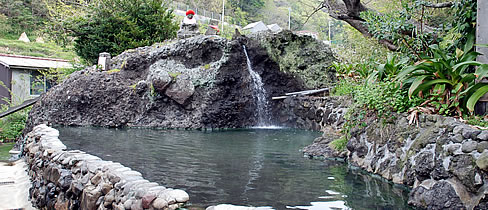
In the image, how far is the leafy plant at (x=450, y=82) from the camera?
4.55 m

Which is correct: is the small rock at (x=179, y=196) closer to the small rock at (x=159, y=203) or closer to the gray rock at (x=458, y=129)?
the small rock at (x=159, y=203)

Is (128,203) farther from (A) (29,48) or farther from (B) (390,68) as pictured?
(A) (29,48)

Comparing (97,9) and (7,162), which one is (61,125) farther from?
(97,9)

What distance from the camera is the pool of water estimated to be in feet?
13.8

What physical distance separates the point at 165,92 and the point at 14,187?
7.02m

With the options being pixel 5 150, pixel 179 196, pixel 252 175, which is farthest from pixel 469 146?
pixel 5 150

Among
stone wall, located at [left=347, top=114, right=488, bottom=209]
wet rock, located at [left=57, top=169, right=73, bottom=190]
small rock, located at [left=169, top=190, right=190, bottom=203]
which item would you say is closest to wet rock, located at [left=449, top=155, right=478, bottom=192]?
stone wall, located at [left=347, top=114, right=488, bottom=209]

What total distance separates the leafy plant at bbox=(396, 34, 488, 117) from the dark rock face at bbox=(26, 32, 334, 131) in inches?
361

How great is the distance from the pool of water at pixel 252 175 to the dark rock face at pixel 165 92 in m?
4.89

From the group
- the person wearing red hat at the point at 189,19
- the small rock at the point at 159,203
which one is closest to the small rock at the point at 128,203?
the small rock at the point at 159,203

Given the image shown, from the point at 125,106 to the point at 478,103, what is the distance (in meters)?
11.8

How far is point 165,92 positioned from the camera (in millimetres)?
13469

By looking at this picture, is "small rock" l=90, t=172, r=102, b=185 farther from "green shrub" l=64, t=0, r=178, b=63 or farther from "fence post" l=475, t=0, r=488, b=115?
"green shrub" l=64, t=0, r=178, b=63

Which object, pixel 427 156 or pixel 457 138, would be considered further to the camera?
pixel 427 156
